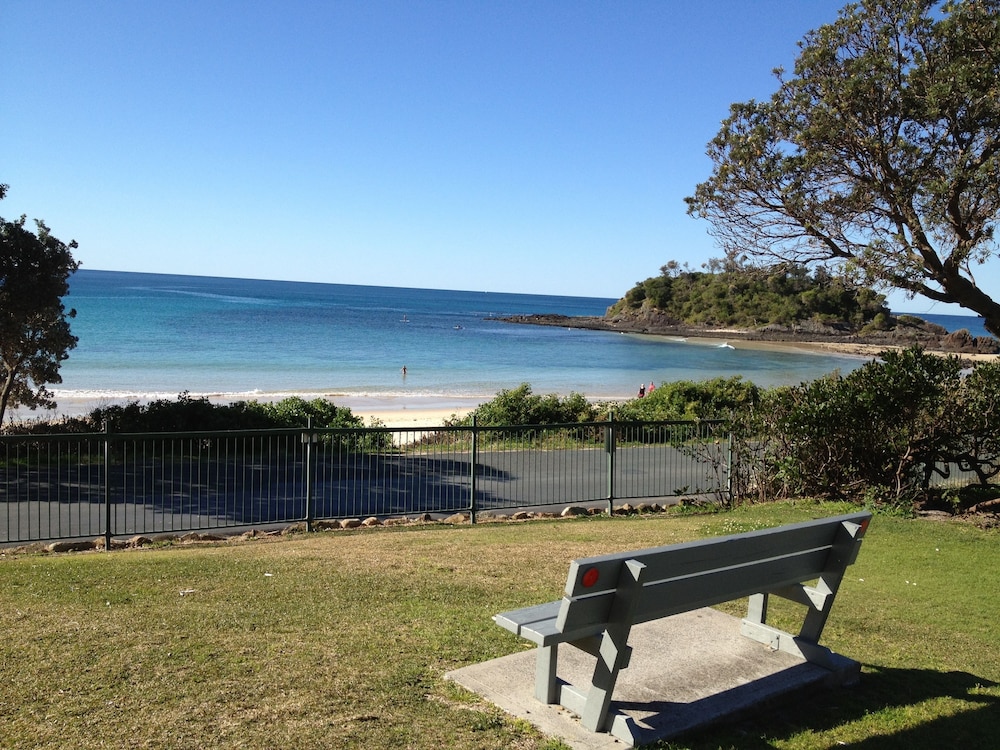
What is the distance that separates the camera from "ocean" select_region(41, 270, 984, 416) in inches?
1623

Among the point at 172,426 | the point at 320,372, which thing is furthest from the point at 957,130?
the point at 320,372

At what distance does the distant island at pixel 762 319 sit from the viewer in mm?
88688

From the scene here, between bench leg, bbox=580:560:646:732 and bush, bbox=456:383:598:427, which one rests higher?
bench leg, bbox=580:560:646:732

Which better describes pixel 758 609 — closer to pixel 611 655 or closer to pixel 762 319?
pixel 611 655

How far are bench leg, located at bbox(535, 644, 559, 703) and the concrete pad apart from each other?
0.05 meters

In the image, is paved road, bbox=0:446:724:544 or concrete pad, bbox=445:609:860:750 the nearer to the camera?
concrete pad, bbox=445:609:860:750

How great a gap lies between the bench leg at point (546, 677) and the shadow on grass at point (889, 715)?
23.7 inches

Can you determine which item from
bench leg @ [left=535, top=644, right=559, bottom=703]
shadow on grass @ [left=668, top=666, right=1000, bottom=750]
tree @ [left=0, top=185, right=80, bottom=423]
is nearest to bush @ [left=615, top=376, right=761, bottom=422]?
tree @ [left=0, top=185, right=80, bottom=423]

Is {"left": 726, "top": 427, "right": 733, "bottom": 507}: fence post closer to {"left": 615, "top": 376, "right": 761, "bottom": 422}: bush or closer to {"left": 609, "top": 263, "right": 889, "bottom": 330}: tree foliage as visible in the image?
{"left": 615, "top": 376, "right": 761, "bottom": 422}: bush

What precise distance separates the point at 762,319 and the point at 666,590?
10464 centimetres

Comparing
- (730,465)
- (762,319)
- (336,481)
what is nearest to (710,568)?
(730,465)

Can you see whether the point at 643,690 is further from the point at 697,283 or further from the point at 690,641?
the point at 697,283

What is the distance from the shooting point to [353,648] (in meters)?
5.15

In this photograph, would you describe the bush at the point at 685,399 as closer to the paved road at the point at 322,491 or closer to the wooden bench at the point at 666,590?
the paved road at the point at 322,491
